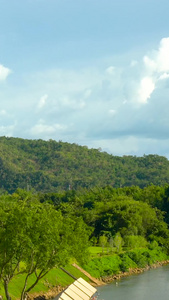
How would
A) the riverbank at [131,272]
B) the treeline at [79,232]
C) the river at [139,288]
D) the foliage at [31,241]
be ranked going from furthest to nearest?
the riverbank at [131,272] < the river at [139,288] < the treeline at [79,232] < the foliage at [31,241]

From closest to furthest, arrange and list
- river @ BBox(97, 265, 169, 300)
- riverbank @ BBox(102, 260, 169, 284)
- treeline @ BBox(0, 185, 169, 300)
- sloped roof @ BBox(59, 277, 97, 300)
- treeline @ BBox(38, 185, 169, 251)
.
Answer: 1. sloped roof @ BBox(59, 277, 97, 300)
2. treeline @ BBox(0, 185, 169, 300)
3. river @ BBox(97, 265, 169, 300)
4. riverbank @ BBox(102, 260, 169, 284)
5. treeline @ BBox(38, 185, 169, 251)

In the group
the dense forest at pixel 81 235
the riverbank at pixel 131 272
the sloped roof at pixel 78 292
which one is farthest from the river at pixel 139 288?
the sloped roof at pixel 78 292

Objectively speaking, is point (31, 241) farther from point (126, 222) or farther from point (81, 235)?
point (126, 222)

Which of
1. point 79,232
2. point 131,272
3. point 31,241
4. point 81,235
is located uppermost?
point 79,232

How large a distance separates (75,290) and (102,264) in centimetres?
3103

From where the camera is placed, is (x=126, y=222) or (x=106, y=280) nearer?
(x=106, y=280)

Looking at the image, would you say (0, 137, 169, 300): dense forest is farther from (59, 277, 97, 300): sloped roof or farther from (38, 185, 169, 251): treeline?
(59, 277, 97, 300): sloped roof

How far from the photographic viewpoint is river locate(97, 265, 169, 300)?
5541 cm

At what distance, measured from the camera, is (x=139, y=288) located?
60656 millimetres

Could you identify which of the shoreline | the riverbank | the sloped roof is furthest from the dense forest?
the sloped roof

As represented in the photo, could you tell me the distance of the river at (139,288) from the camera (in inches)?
2181

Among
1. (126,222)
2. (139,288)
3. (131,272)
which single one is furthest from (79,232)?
(126,222)

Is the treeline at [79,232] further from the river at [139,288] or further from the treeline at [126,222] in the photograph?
the river at [139,288]

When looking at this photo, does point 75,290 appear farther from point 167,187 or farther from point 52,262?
point 167,187
